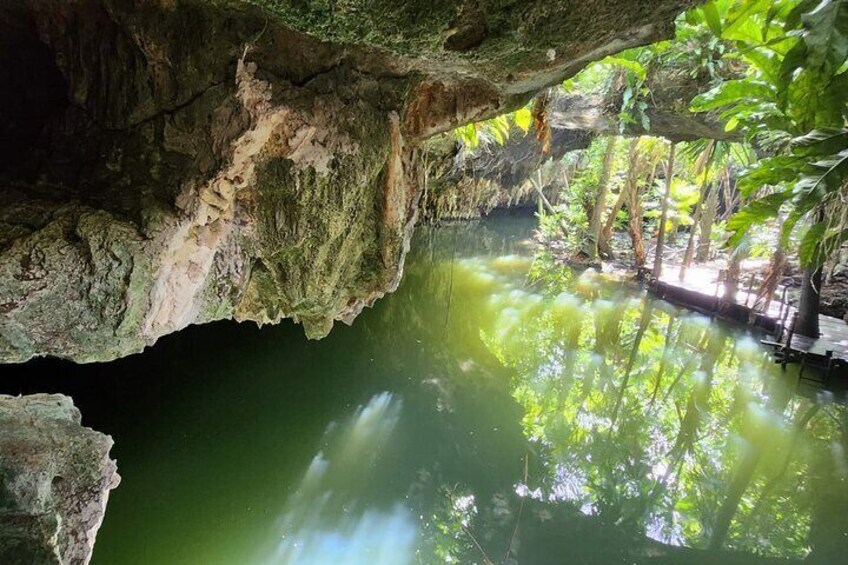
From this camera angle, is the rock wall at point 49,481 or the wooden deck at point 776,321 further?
the wooden deck at point 776,321

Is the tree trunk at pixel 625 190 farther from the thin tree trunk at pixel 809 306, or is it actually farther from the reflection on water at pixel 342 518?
the reflection on water at pixel 342 518

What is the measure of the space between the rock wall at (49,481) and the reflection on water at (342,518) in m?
2.43

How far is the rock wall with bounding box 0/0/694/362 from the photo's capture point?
236 centimetres

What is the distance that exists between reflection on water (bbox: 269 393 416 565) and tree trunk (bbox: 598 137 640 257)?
10.9 metres

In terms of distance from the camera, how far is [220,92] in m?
2.74

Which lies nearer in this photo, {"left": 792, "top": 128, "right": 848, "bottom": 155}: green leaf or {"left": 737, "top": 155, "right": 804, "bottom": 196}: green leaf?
{"left": 792, "top": 128, "right": 848, "bottom": 155}: green leaf

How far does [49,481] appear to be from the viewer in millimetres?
2406

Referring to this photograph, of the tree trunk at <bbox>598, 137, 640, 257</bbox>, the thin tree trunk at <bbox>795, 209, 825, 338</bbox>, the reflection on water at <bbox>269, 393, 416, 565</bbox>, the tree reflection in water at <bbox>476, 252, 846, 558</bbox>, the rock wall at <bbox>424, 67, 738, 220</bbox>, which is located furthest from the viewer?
the tree trunk at <bbox>598, 137, 640, 257</bbox>

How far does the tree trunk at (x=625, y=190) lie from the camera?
1363 centimetres

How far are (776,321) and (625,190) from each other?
5620 mm

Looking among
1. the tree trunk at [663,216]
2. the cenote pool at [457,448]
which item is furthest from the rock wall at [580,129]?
the cenote pool at [457,448]

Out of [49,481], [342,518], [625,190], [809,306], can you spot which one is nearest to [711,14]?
[49,481]

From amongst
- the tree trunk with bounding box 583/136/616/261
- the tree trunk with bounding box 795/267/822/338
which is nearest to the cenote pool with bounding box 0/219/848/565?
the tree trunk with bounding box 795/267/822/338

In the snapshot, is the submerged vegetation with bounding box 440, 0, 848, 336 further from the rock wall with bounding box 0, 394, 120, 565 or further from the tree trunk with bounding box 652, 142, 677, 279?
the rock wall with bounding box 0, 394, 120, 565
